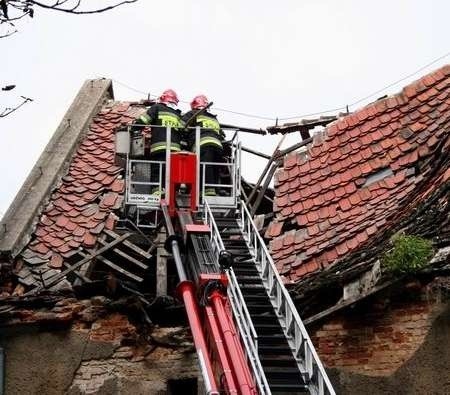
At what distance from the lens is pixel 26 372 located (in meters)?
10.4

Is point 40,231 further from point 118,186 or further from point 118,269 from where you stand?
point 118,186

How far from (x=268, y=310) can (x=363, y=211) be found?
2.56 metres

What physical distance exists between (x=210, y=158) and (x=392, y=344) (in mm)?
4227

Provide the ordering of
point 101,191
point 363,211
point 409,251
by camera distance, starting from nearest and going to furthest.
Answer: point 409,251, point 363,211, point 101,191

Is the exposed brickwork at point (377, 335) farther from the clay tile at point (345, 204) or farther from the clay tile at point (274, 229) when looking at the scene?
the clay tile at point (274, 229)

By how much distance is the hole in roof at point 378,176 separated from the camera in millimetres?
11631

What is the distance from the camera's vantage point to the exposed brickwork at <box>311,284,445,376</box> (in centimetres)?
888

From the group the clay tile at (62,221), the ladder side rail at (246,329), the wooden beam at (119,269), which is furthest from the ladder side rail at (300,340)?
the clay tile at (62,221)

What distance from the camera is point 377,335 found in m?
9.23

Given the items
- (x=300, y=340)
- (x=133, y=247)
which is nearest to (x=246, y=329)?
(x=300, y=340)

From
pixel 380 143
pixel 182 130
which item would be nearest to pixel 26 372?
pixel 182 130

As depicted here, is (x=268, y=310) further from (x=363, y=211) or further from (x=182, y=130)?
(x=182, y=130)

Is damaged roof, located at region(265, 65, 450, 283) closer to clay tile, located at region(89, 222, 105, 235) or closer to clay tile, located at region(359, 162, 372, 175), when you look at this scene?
clay tile, located at region(359, 162, 372, 175)

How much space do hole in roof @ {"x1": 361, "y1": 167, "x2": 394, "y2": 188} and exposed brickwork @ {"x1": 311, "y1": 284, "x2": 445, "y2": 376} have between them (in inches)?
106
